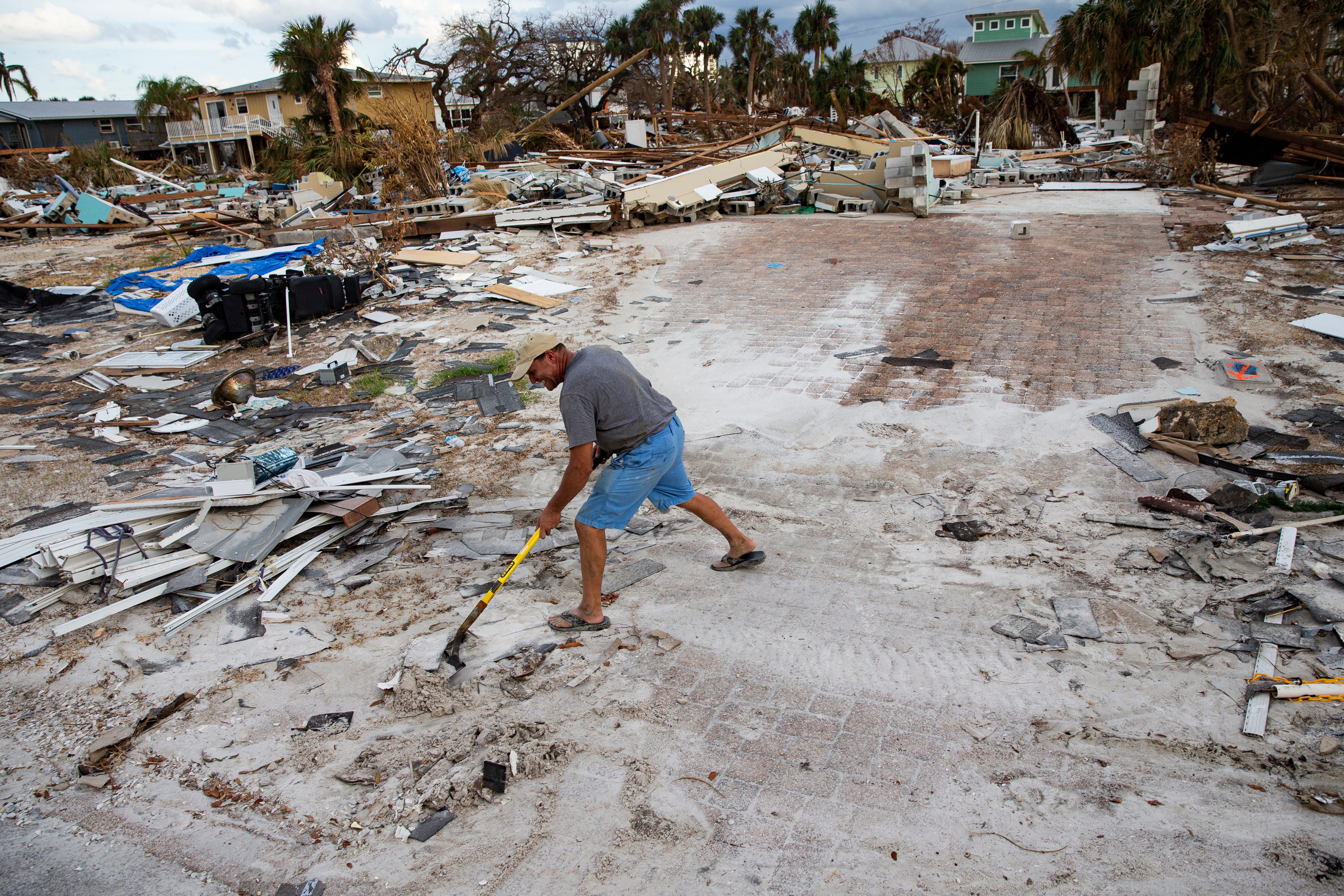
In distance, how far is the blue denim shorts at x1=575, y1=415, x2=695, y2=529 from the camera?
3.82 meters

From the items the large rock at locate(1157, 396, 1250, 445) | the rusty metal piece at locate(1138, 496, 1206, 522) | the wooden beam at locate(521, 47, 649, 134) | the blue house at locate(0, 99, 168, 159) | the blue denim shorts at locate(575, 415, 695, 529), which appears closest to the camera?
the blue denim shorts at locate(575, 415, 695, 529)

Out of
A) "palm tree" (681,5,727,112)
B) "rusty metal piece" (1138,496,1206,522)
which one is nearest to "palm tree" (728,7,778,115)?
"palm tree" (681,5,727,112)

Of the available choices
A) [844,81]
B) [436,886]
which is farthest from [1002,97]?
[436,886]

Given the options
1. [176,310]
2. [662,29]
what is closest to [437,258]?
[176,310]

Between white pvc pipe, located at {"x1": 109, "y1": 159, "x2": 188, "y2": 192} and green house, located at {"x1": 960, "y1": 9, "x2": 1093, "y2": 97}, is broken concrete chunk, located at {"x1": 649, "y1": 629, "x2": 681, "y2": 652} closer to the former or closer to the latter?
white pvc pipe, located at {"x1": 109, "y1": 159, "x2": 188, "y2": 192}

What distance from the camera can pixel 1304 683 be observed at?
10.2ft

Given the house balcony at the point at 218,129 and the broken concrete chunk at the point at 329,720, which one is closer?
the broken concrete chunk at the point at 329,720

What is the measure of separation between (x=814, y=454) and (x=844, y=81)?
33968 mm

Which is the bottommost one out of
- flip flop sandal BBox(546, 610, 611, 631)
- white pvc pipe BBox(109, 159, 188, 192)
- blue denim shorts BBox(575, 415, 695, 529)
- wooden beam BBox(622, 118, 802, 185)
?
flip flop sandal BBox(546, 610, 611, 631)

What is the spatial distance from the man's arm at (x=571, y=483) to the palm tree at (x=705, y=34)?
38376 millimetres

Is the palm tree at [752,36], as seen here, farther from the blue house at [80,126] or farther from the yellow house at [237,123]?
the blue house at [80,126]

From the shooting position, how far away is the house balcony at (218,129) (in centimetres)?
4288

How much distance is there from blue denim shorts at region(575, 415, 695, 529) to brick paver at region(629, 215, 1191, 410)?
3.15 meters

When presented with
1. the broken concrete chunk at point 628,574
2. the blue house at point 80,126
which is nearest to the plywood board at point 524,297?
the broken concrete chunk at point 628,574
